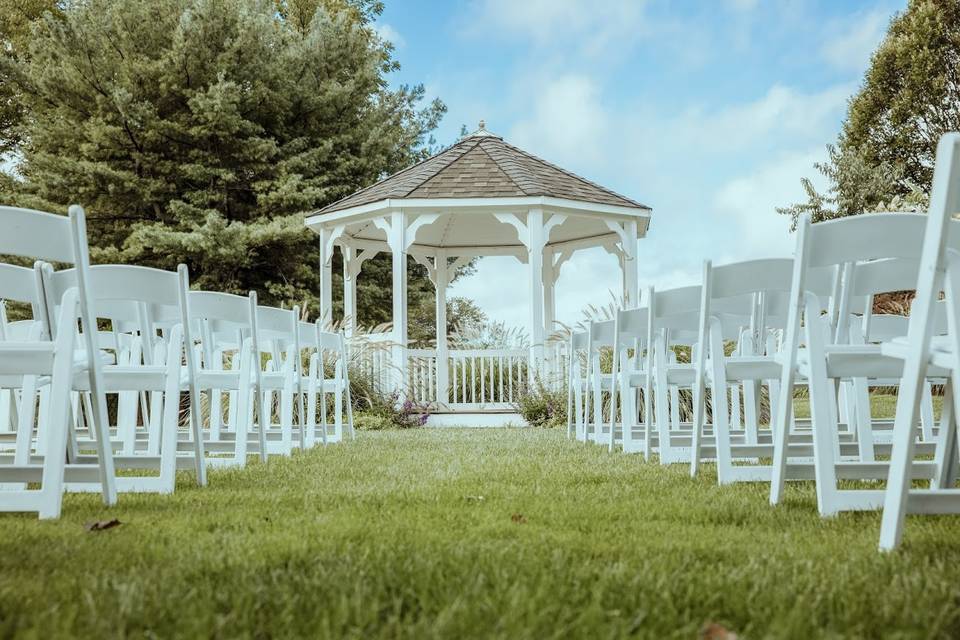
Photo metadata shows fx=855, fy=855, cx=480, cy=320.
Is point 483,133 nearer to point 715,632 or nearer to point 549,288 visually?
point 549,288

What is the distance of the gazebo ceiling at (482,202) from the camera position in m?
12.1

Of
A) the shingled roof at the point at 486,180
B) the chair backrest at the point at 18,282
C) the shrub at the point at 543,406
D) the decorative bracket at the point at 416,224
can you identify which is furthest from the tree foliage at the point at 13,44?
the chair backrest at the point at 18,282

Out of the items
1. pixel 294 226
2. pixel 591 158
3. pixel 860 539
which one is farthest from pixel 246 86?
pixel 860 539

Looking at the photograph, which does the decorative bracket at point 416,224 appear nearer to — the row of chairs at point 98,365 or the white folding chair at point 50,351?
the row of chairs at point 98,365

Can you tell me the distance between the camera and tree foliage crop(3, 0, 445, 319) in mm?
18891

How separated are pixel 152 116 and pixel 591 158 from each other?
1183 centimetres

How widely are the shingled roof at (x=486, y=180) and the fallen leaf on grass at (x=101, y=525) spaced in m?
9.63

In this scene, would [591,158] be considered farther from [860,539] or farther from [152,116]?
[860,539]

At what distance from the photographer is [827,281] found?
3740 millimetres

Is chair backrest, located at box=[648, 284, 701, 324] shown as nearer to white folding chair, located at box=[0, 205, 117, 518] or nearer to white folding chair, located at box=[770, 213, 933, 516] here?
white folding chair, located at box=[770, 213, 933, 516]

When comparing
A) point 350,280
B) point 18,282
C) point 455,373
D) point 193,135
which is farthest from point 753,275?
point 193,135

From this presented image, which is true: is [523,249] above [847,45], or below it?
below

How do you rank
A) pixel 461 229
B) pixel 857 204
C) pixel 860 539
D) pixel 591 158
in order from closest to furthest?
pixel 860 539
pixel 461 229
pixel 857 204
pixel 591 158

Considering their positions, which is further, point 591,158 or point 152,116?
point 591,158
